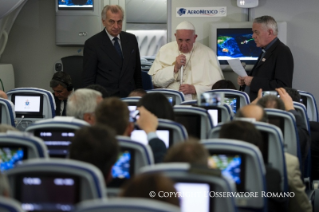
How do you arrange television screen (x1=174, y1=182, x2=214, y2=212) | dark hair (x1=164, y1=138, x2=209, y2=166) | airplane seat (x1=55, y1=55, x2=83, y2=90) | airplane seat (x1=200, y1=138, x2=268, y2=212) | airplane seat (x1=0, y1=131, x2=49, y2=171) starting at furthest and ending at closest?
airplane seat (x1=55, y1=55, x2=83, y2=90) → airplane seat (x1=200, y1=138, x2=268, y2=212) → airplane seat (x1=0, y1=131, x2=49, y2=171) → dark hair (x1=164, y1=138, x2=209, y2=166) → television screen (x1=174, y1=182, x2=214, y2=212)

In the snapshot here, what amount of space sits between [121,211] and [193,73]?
24.2 ft

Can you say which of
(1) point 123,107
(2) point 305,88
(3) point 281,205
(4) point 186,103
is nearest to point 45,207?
(1) point 123,107

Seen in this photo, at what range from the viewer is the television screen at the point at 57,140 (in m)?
4.09

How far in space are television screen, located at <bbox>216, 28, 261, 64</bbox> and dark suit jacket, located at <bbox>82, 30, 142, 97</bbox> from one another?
208 cm

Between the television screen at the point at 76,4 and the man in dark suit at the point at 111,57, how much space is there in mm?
2504

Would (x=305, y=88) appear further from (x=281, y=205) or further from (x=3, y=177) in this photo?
(x=3, y=177)

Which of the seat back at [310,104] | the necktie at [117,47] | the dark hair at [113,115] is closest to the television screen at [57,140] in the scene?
the dark hair at [113,115]

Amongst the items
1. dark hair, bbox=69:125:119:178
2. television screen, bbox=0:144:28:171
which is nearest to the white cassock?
television screen, bbox=0:144:28:171

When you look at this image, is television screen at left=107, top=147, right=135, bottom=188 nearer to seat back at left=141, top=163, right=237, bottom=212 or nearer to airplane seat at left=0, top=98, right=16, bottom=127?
seat back at left=141, top=163, right=237, bottom=212

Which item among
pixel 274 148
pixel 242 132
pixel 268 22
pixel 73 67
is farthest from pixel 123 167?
pixel 73 67

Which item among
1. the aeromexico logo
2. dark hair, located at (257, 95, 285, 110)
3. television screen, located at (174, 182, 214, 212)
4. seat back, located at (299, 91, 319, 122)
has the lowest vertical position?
seat back, located at (299, 91, 319, 122)

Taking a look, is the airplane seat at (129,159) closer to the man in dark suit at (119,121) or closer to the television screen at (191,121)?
the man in dark suit at (119,121)

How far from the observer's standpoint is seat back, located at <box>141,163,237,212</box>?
8.48ft

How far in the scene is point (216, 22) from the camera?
10.4 metres
